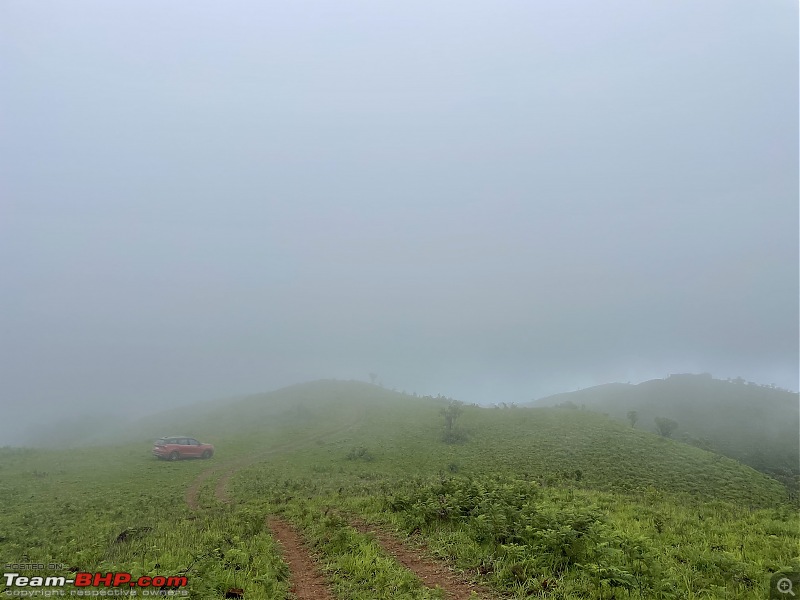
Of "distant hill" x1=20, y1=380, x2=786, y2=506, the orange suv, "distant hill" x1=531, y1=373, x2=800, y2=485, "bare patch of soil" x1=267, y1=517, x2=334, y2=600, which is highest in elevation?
"bare patch of soil" x1=267, y1=517, x2=334, y2=600

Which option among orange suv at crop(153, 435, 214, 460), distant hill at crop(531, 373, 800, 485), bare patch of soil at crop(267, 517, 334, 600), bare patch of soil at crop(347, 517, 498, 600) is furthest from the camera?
distant hill at crop(531, 373, 800, 485)

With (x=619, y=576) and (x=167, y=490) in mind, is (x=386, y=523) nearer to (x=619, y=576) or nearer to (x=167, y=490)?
(x=619, y=576)

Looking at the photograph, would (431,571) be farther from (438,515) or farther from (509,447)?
(509,447)

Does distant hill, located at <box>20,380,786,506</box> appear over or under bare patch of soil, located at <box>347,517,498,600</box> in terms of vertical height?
under

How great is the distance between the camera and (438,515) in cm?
1355

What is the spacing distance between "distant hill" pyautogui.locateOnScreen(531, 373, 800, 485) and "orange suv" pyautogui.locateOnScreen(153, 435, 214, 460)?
53040 mm

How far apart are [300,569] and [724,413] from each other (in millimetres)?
109633

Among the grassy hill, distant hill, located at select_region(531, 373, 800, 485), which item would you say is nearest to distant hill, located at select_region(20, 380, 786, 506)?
the grassy hill

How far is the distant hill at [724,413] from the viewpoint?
52750mm

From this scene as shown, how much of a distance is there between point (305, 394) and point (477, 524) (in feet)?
284

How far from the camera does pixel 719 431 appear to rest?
248 ft

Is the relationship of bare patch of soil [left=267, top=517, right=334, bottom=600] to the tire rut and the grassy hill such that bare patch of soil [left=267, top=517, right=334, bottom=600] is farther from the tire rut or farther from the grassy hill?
the tire rut

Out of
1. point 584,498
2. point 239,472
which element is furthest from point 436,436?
point 584,498

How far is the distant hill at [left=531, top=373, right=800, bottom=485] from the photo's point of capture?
5275 centimetres
